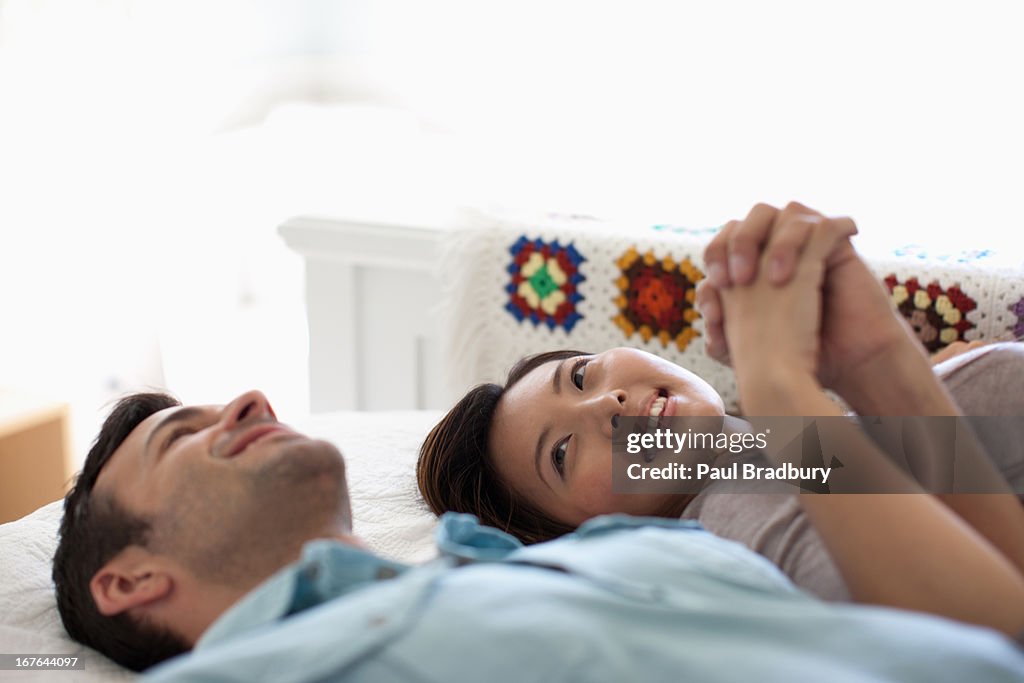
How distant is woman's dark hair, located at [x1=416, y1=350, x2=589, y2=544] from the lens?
1.37m

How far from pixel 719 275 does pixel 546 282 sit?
865 millimetres

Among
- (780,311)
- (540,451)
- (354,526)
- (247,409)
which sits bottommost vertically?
(354,526)

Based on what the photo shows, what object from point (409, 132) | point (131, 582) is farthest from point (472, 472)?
point (409, 132)

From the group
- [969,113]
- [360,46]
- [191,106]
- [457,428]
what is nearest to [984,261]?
[969,113]

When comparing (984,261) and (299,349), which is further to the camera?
(299,349)

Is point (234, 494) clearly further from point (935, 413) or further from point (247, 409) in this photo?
point (935, 413)

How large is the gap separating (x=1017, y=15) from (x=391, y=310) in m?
1.20

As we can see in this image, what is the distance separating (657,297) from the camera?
5.81 feet

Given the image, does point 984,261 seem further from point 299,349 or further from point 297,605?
point 299,349

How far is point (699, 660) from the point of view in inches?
30.8

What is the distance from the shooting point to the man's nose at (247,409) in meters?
1.11

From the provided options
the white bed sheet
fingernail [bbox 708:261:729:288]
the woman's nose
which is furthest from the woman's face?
fingernail [bbox 708:261:729:288]

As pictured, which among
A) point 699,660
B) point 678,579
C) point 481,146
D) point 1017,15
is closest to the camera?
point 699,660

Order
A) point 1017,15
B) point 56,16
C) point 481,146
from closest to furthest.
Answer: point 1017,15
point 56,16
point 481,146
